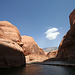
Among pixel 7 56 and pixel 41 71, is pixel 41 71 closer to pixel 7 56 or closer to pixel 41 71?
pixel 41 71

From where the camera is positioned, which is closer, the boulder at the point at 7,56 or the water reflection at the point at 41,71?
the water reflection at the point at 41,71

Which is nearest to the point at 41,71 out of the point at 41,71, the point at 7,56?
the point at 41,71

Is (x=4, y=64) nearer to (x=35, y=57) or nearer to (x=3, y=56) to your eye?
(x=3, y=56)

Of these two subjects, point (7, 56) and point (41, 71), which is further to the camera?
point (7, 56)

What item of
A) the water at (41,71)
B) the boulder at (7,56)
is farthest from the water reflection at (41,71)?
the boulder at (7,56)

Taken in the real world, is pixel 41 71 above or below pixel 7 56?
below

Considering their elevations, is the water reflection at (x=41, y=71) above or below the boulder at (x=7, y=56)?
below

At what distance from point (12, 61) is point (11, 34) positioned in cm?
2168

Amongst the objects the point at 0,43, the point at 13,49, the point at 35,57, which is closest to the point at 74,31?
the point at 13,49

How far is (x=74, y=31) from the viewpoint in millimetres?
25062

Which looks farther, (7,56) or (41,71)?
(7,56)

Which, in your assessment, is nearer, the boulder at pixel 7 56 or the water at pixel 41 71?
the water at pixel 41 71

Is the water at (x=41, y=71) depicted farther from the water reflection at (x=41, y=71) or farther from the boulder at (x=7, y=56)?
the boulder at (x=7, y=56)

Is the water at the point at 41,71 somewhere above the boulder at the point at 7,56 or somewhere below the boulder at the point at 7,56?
below
